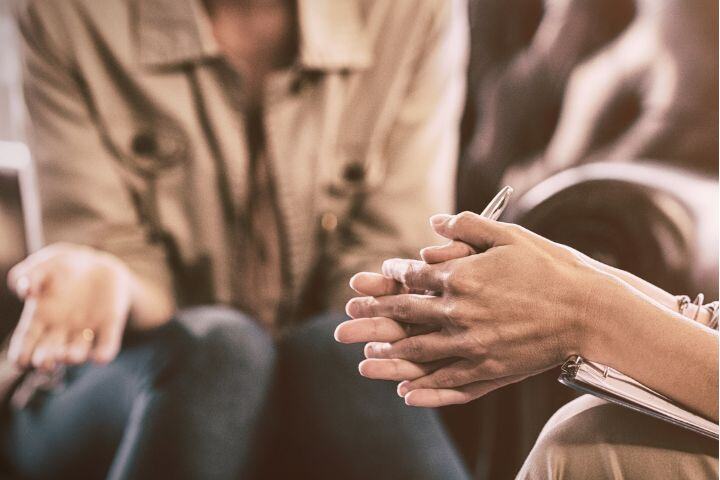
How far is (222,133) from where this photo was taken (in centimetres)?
68

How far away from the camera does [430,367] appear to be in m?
0.48

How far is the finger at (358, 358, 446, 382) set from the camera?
481mm

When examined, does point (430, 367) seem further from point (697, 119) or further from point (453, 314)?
point (697, 119)

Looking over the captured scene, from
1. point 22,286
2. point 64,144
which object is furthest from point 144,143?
point 22,286

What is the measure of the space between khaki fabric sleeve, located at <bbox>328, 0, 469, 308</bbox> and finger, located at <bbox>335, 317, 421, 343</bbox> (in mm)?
185

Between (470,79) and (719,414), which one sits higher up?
(470,79)

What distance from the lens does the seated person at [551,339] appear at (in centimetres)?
41

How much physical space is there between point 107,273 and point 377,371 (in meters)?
0.29

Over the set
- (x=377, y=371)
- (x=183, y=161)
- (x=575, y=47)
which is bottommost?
(x=377, y=371)

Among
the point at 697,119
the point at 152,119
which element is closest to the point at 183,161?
the point at 152,119

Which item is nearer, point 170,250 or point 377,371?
point 377,371

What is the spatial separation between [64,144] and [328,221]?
11.2 inches

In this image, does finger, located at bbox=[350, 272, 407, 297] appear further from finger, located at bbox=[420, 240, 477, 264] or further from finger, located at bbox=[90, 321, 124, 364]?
finger, located at bbox=[90, 321, 124, 364]

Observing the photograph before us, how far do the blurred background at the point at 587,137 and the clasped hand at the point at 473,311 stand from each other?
0.11 meters
